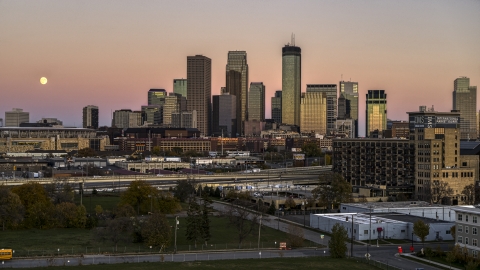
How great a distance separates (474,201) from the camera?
86.8 meters

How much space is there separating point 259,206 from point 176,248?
2727 cm

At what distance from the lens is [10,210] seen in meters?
61.9

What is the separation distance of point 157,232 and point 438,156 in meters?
51.7

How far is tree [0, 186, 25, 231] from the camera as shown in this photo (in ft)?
202

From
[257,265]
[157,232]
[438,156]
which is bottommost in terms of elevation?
[257,265]

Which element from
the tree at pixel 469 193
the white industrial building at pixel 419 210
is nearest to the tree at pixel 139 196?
the white industrial building at pixel 419 210

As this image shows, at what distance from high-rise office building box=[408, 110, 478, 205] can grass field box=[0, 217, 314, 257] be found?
36.4 m

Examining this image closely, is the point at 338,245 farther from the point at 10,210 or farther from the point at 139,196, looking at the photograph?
the point at 10,210

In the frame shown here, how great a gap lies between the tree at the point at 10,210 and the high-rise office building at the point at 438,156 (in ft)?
167

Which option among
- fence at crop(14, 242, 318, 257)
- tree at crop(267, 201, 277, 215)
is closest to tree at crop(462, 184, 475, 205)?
tree at crop(267, 201, 277, 215)

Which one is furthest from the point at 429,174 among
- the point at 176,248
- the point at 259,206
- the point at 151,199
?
the point at 176,248

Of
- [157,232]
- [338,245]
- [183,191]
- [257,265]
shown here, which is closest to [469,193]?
[183,191]

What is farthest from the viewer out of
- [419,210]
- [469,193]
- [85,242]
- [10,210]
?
[469,193]

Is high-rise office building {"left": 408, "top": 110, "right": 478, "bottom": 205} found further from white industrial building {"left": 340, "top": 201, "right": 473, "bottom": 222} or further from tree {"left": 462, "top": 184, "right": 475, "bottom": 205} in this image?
white industrial building {"left": 340, "top": 201, "right": 473, "bottom": 222}
